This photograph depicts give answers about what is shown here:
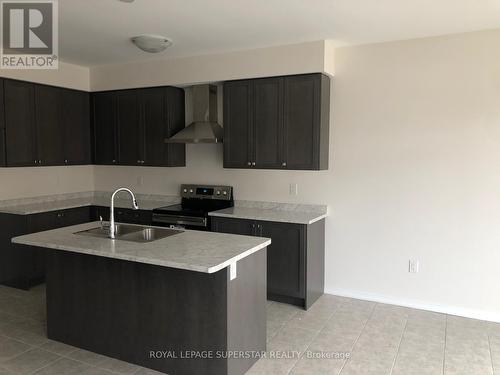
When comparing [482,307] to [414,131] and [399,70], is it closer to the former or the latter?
[414,131]

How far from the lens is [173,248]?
108 inches

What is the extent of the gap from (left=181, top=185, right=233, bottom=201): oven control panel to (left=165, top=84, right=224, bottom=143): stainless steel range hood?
634mm

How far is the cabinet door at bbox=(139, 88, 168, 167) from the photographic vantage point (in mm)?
4953

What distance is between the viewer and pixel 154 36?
385 centimetres

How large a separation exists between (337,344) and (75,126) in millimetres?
4038

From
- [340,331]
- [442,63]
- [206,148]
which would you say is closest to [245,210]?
[206,148]

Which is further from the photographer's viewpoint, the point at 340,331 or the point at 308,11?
the point at 340,331

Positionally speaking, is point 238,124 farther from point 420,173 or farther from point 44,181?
point 44,181

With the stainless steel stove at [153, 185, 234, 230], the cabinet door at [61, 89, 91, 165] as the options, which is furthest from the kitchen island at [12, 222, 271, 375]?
the cabinet door at [61, 89, 91, 165]

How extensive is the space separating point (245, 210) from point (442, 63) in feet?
7.93

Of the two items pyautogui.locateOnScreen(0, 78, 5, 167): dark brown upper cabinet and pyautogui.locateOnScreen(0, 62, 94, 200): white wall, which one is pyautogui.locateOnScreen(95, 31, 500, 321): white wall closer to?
pyautogui.locateOnScreen(0, 62, 94, 200): white wall

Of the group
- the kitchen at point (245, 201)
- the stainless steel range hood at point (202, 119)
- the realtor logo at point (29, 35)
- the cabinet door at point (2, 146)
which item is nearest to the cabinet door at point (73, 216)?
the kitchen at point (245, 201)

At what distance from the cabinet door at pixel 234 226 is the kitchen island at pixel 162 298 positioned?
42.6 inches

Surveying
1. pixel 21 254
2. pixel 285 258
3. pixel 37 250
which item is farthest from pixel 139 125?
pixel 285 258
